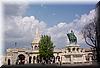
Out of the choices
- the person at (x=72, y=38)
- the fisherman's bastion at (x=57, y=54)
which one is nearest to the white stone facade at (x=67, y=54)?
the fisherman's bastion at (x=57, y=54)

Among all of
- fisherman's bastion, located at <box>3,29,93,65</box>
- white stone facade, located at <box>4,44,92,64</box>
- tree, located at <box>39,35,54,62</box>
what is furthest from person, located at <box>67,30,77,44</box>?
tree, located at <box>39,35,54,62</box>

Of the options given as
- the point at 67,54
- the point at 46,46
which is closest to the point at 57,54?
the point at 67,54

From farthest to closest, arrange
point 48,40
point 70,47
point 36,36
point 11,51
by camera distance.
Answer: point 36,36 < point 11,51 < point 70,47 < point 48,40

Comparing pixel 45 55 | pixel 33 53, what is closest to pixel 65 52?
pixel 45 55

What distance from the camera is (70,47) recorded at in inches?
1951

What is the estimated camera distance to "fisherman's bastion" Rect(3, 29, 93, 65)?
48.1 m

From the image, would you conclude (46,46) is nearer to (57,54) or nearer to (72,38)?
(72,38)

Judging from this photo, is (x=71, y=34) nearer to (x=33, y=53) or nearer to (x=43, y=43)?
(x=43, y=43)

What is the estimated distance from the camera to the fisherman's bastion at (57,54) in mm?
48056

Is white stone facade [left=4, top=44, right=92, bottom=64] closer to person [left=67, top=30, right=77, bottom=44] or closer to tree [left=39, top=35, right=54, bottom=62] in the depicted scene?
person [left=67, top=30, right=77, bottom=44]

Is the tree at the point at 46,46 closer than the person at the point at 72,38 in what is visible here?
Yes

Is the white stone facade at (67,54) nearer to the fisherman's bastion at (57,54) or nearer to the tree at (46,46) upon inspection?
the fisherman's bastion at (57,54)

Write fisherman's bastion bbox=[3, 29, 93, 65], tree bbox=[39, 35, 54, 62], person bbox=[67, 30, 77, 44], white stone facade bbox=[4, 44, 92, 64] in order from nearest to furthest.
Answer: tree bbox=[39, 35, 54, 62], white stone facade bbox=[4, 44, 92, 64], fisherman's bastion bbox=[3, 29, 93, 65], person bbox=[67, 30, 77, 44]

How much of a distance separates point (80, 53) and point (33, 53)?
609 inches
